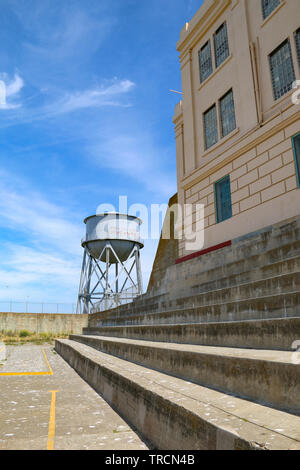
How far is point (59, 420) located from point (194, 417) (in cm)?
256

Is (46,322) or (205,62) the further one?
(46,322)

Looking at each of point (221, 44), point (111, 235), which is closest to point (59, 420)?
point (221, 44)

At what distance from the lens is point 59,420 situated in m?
4.30

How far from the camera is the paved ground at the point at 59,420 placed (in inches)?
135

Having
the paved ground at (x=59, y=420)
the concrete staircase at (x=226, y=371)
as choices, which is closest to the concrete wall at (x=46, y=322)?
the paved ground at (x=59, y=420)

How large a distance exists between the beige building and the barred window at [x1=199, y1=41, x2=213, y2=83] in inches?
1.8

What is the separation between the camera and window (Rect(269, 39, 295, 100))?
32.6 feet

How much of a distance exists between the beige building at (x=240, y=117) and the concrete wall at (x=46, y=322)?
1851 centimetres

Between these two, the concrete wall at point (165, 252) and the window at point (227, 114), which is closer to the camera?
the window at point (227, 114)

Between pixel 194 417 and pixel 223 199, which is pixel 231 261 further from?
pixel 194 417

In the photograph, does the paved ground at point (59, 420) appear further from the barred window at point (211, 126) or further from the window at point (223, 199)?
the barred window at point (211, 126)

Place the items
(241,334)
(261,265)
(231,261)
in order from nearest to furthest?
(241,334)
(261,265)
(231,261)

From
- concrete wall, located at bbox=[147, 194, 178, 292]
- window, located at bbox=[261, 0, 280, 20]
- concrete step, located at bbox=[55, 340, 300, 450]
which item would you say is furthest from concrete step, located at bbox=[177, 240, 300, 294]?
concrete wall, located at bbox=[147, 194, 178, 292]
